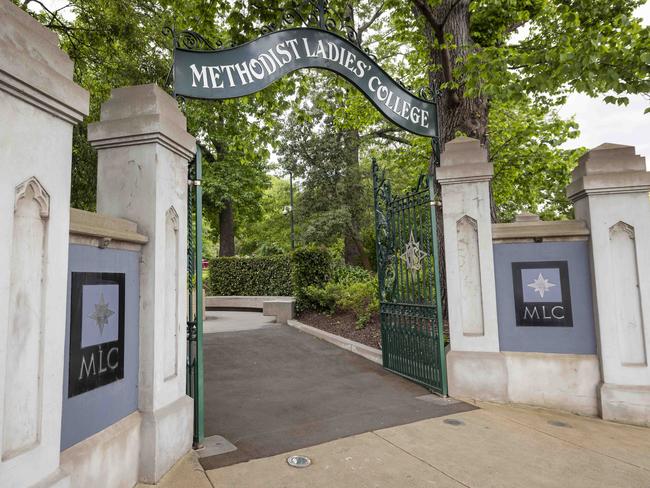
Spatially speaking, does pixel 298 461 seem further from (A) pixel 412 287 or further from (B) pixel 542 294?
(B) pixel 542 294

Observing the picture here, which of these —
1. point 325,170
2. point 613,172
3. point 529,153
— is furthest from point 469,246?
point 325,170

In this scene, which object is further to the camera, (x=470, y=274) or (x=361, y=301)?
(x=361, y=301)

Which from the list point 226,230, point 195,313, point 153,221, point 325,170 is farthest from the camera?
point 226,230

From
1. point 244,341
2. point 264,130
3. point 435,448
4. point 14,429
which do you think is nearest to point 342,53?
point 264,130

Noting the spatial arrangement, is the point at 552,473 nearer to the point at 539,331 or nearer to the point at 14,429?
the point at 539,331

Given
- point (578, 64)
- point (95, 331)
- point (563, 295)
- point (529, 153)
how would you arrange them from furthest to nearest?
point (529, 153) < point (578, 64) < point (563, 295) < point (95, 331)

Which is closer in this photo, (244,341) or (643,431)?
(643,431)

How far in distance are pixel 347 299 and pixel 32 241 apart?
9011 millimetres

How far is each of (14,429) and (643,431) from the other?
567 cm

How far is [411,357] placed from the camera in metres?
6.17

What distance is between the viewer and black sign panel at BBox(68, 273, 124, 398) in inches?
109

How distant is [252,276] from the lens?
1883cm

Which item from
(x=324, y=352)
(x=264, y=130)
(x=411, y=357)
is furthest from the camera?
(x=264, y=130)

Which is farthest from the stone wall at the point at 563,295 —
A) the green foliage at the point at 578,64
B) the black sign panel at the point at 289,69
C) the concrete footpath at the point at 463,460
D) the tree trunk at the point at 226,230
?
the tree trunk at the point at 226,230
